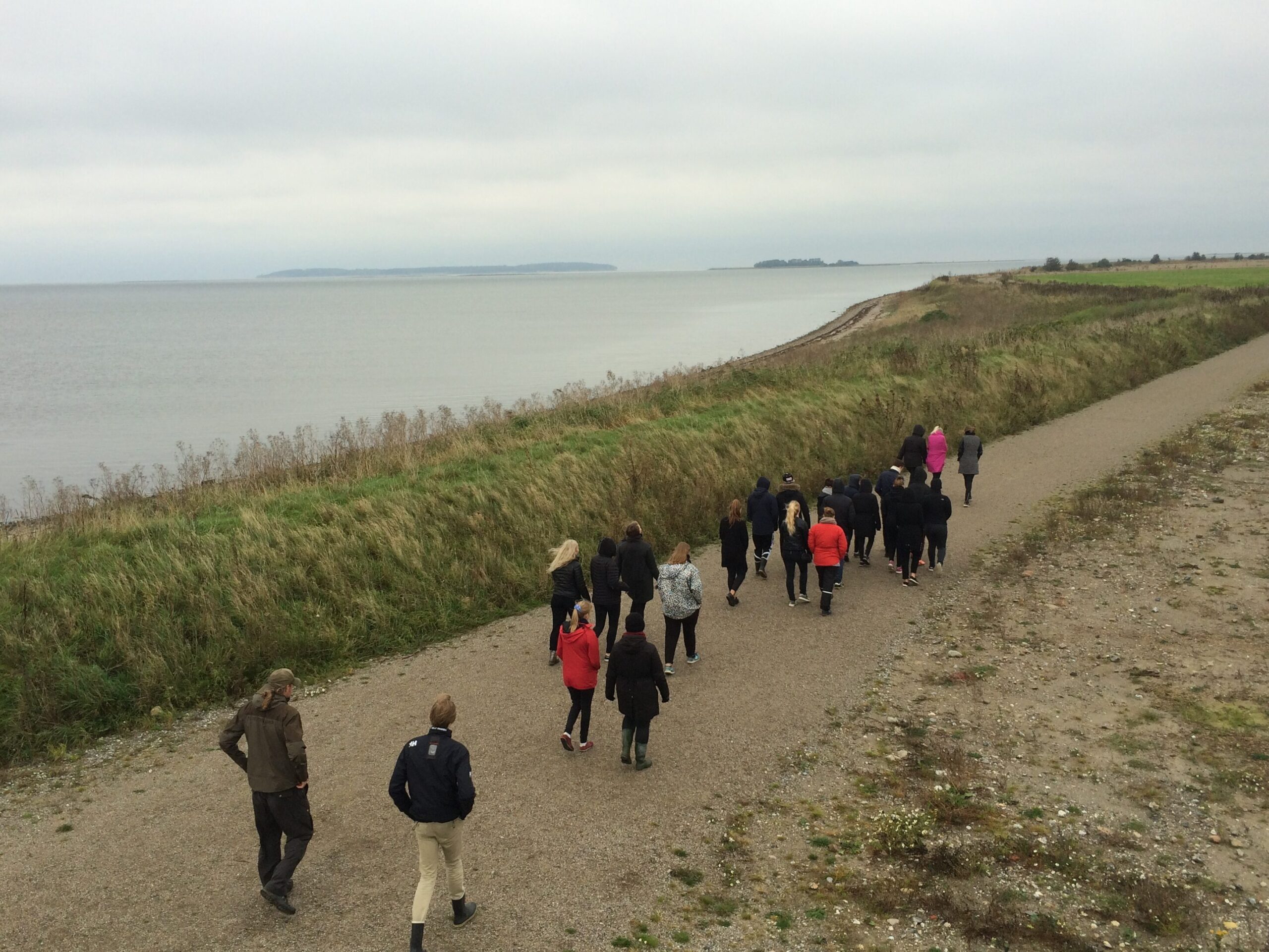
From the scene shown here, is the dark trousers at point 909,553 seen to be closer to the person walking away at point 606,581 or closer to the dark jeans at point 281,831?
the person walking away at point 606,581

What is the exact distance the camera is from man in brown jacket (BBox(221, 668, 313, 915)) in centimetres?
624

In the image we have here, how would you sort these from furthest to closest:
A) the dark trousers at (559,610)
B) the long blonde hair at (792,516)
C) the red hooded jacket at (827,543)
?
the long blonde hair at (792,516)
the red hooded jacket at (827,543)
the dark trousers at (559,610)

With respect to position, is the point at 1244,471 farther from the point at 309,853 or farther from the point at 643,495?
the point at 309,853

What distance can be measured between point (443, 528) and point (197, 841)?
7.29 meters

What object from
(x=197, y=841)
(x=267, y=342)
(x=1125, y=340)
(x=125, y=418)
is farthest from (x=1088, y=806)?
(x=267, y=342)

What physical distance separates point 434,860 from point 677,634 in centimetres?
465

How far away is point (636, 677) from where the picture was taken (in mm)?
7926

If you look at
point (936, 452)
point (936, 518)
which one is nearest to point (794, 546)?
point (936, 518)

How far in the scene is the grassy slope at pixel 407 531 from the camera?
10.5 meters

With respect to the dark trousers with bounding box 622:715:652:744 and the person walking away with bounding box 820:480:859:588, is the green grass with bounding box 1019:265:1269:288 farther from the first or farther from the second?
the dark trousers with bounding box 622:715:652:744

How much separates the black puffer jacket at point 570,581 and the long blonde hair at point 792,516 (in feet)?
11.1

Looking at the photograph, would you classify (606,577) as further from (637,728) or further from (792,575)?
(792,575)

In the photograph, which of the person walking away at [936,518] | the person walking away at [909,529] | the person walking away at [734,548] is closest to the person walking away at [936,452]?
the person walking away at [936,518]

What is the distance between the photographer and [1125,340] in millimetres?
32438
